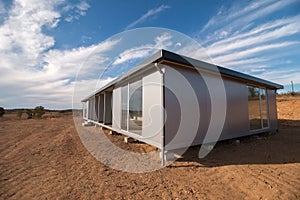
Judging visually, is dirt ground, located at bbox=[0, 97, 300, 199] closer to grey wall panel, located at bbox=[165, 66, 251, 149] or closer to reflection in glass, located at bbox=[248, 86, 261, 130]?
grey wall panel, located at bbox=[165, 66, 251, 149]

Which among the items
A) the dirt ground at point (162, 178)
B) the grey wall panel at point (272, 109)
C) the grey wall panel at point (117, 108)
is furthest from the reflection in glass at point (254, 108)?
the grey wall panel at point (117, 108)

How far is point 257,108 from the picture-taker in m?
6.42

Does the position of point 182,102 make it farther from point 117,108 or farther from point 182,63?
point 117,108

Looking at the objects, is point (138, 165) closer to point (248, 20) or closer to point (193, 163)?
point (193, 163)

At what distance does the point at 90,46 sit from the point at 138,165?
5.46 metres

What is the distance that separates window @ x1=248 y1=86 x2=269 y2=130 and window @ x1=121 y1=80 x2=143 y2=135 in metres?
4.52

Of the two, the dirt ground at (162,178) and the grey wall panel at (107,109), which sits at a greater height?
the grey wall panel at (107,109)

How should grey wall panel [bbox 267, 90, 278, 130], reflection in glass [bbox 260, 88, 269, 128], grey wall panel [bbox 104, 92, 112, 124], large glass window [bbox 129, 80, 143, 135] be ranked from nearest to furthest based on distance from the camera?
large glass window [bbox 129, 80, 143, 135] < reflection in glass [bbox 260, 88, 269, 128] < grey wall panel [bbox 267, 90, 278, 130] < grey wall panel [bbox 104, 92, 112, 124]

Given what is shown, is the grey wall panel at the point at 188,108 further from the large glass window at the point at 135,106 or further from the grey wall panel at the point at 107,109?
the grey wall panel at the point at 107,109

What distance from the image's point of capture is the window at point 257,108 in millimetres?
6082

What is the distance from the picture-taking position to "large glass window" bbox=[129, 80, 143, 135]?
470 cm

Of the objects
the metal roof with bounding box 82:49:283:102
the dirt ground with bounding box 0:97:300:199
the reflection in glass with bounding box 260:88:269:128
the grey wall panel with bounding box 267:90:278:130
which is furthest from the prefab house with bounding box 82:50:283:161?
the grey wall panel with bounding box 267:90:278:130

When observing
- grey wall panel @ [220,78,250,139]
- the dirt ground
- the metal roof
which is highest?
the metal roof

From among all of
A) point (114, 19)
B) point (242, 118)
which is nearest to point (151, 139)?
point (242, 118)
